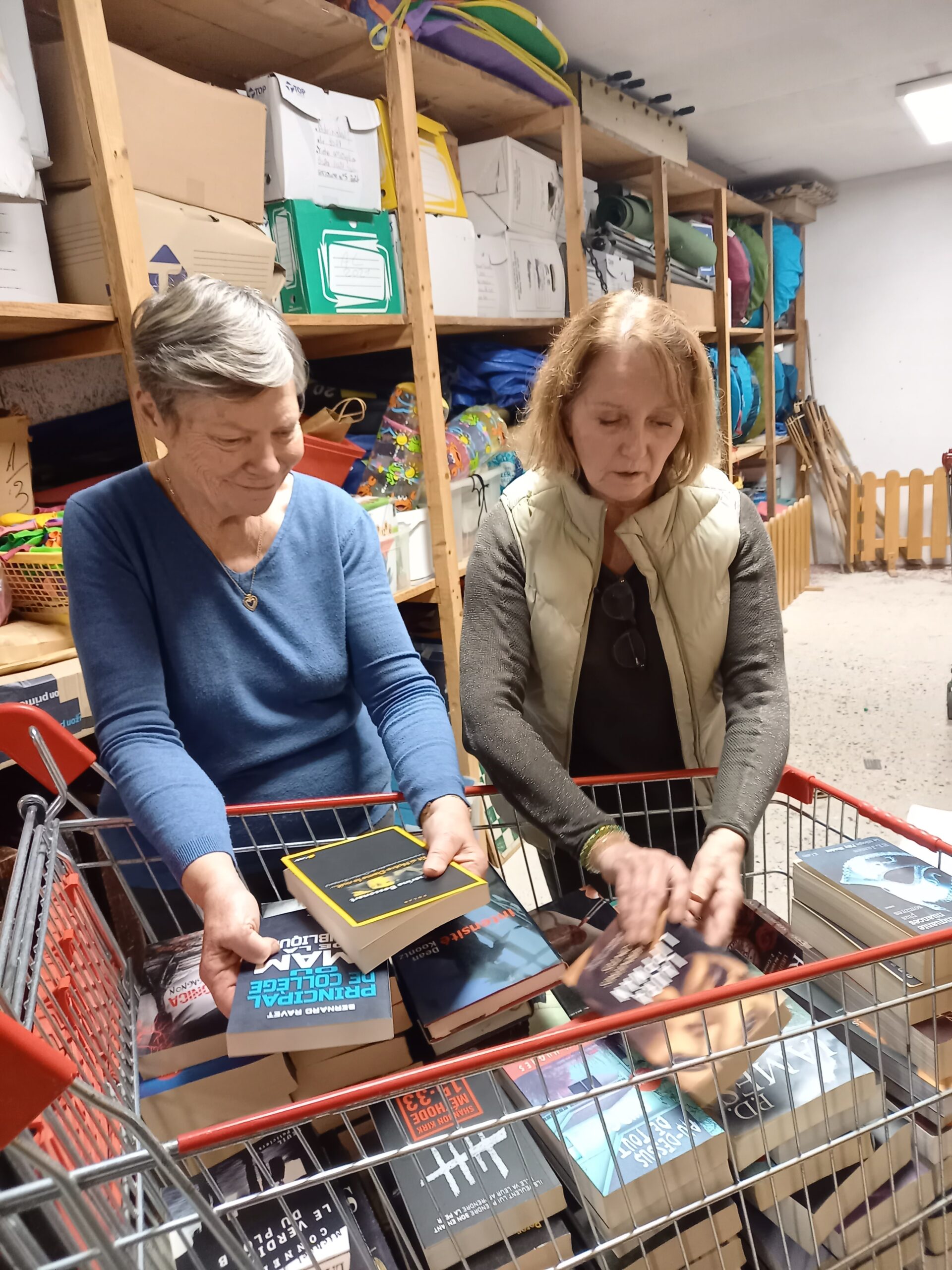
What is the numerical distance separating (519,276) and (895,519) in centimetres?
414

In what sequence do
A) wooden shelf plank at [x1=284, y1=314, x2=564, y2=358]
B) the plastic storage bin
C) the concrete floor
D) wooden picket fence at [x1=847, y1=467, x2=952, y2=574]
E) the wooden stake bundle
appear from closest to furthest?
wooden shelf plank at [x1=284, y1=314, x2=564, y2=358] < the plastic storage bin < the concrete floor < wooden picket fence at [x1=847, y1=467, x2=952, y2=574] < the wooden stake bundle

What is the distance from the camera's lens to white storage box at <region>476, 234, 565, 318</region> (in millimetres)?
2500

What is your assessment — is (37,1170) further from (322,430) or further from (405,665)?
(322,430)

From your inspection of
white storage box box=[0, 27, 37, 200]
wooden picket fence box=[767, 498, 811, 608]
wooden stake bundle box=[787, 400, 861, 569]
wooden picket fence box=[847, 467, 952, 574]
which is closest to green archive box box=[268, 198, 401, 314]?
white storage box box=[0, 27, 37, 200]

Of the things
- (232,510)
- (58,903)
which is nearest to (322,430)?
(232,510)

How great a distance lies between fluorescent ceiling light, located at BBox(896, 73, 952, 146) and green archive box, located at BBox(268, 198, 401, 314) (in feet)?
9.08

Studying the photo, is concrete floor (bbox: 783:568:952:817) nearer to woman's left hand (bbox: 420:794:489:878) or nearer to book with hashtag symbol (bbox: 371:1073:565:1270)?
woman's left hand (bbox: 420:794:489:878)

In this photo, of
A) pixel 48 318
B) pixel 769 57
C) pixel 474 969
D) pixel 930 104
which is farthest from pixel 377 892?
pixel 930 104

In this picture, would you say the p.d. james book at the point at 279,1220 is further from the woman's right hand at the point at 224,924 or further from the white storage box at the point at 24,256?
the white storage box at the point at 24,256

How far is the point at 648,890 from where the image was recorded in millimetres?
827

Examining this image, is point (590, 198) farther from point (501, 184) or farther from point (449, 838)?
point (449, 838)

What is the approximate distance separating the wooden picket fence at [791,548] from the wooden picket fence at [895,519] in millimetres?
353

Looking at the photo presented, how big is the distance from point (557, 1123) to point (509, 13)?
2.57 metres

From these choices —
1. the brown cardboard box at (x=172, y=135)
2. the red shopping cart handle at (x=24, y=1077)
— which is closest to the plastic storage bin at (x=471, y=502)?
the brown cardboard box at (x=172, y=135)
